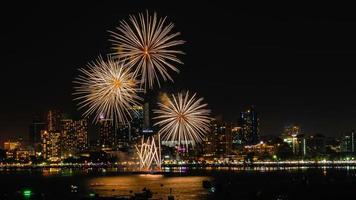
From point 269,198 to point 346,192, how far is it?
13.8m

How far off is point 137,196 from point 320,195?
2083 centimetres

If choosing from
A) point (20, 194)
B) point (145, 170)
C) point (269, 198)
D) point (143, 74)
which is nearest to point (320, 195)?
point (269, 198)

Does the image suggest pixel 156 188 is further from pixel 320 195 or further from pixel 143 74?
pixel 143 74

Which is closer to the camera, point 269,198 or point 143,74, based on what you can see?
point 143,74

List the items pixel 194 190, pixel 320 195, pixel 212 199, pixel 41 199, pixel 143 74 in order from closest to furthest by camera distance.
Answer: pixel 143 74 < pixel 41 199 < pixel 212 199 < pixel 320 195 < pixel 194 190

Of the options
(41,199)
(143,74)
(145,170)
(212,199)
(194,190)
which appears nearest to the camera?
(143,74)

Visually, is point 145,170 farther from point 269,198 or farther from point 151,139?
point 269,198

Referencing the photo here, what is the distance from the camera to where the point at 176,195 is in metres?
75.2

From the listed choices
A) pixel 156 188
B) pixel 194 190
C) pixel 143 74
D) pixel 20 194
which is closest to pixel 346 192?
pixel 194 190

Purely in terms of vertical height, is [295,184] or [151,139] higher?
[151,139]

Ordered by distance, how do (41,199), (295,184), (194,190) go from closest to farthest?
(41,199) < (194,190) < (295,184)

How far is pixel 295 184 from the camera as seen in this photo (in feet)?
313

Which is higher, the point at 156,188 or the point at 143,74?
the point at 143,74

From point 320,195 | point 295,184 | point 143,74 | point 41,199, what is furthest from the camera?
point 295,184
